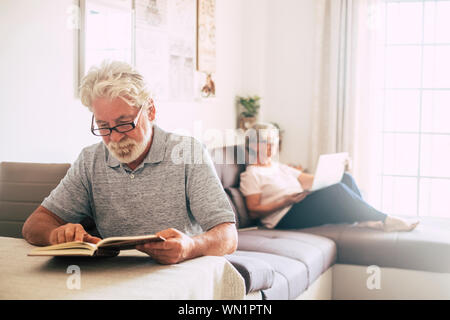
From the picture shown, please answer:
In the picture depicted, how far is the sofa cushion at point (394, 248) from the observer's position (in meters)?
3.10

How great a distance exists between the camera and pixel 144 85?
1808 mm

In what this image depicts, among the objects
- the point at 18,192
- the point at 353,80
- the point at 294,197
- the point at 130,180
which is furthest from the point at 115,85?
the point at 353,80

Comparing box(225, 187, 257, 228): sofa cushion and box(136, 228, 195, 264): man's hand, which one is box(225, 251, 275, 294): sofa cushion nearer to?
box(136, 228, 195, 264): man's hand

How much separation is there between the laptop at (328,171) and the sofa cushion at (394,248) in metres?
0.30

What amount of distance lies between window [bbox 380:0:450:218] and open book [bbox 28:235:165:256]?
12.8 ft

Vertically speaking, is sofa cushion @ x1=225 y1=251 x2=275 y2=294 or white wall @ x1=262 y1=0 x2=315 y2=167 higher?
white wall @ x1=262 y1=0 x2=315 y2=167

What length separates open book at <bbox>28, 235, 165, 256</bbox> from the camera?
128 cm

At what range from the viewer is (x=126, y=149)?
1765 mm

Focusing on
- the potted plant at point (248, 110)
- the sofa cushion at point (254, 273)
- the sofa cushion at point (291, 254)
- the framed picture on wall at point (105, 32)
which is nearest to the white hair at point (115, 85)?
the sofa cushion at point (254, 273)

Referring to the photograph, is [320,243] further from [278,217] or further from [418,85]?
[418,85]

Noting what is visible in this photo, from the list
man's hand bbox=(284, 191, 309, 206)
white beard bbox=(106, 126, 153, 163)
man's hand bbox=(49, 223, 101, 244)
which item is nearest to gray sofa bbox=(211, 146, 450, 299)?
man's hand bbox=(284, 191, 309, 206)

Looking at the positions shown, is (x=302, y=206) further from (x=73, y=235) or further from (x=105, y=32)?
(x=73, y=235)
